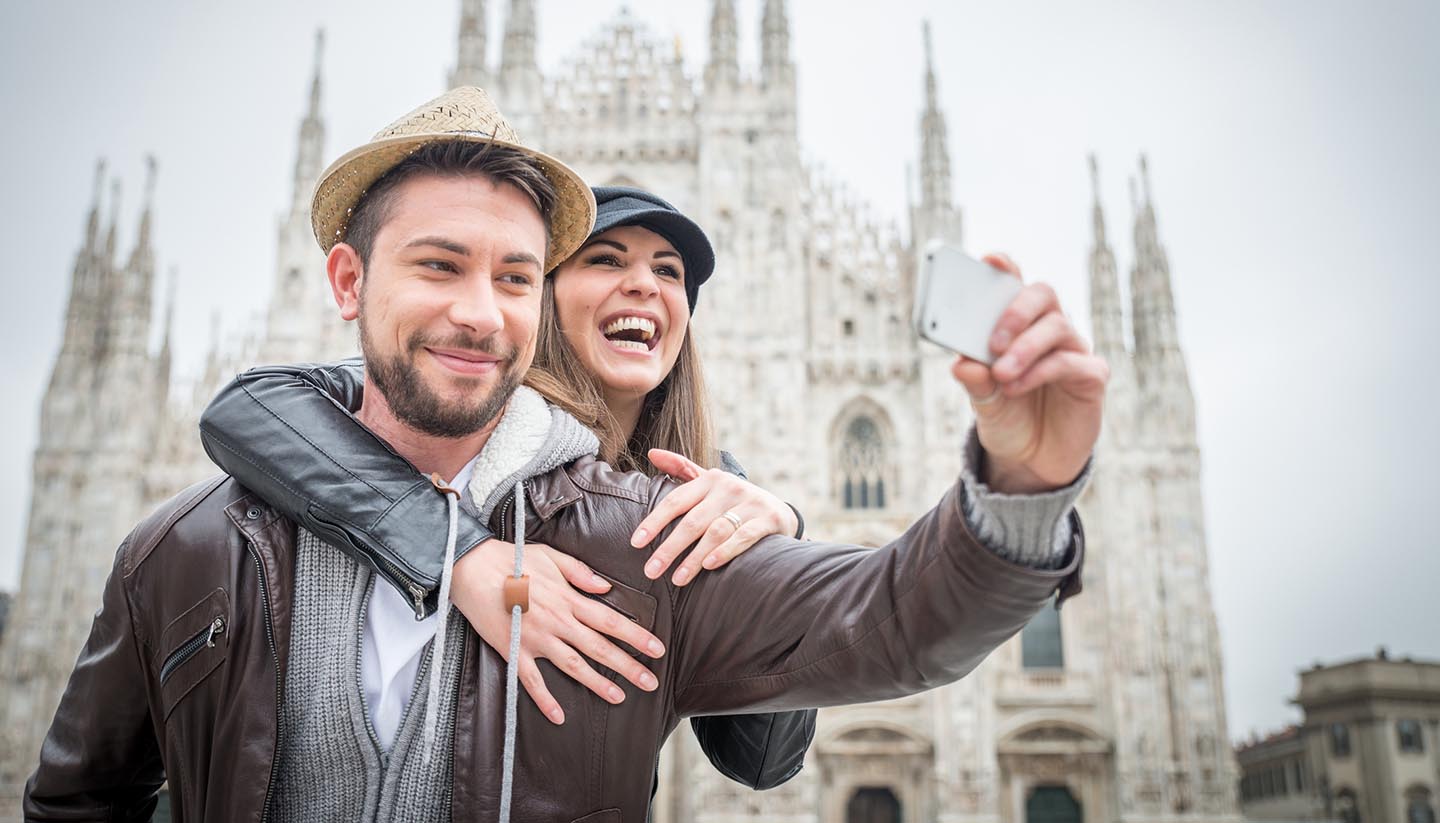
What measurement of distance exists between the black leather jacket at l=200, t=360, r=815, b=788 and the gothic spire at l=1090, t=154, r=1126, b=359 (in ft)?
65.7

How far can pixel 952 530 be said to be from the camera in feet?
4.07

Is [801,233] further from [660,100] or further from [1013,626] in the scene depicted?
[1013,626]

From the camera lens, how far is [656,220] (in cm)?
215

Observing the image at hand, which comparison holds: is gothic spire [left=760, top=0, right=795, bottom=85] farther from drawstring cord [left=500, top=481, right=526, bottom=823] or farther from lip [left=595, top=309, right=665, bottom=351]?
drawstring cord [left=500, top=481, right=526, bottom=823]

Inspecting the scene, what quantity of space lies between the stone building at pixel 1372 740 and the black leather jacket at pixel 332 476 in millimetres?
31512

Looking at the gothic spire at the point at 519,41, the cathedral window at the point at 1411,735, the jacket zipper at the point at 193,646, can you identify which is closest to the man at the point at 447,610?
the jacket zipper at the point at 193,646

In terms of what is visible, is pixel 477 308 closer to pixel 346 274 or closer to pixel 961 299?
pixel 346 274

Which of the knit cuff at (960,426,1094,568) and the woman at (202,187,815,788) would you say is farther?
the woman at (202,187,815,788)

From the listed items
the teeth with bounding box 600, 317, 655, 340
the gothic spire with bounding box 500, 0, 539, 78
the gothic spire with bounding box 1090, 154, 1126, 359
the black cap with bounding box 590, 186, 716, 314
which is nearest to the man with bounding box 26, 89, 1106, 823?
the black cap with bounding box 590, 186, 716, 314

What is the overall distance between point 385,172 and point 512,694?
0.82m

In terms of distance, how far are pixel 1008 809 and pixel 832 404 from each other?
7.54 m

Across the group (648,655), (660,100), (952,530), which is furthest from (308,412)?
(660,100)

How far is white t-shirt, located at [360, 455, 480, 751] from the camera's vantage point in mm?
1549

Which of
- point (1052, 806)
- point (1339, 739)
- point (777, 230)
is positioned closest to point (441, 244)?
point (777, 230)
